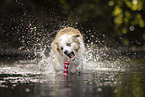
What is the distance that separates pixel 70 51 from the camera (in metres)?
9.62

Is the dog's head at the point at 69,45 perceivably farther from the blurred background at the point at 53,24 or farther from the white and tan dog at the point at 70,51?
the blurred background at the point at 53,24

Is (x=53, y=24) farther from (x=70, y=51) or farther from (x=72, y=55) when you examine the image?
(x=70, y=51)

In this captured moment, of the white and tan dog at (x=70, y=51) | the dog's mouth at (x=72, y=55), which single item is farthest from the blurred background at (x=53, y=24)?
the dog's mouth at (x=72, y=55)

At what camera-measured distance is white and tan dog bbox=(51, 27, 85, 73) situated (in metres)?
9.72

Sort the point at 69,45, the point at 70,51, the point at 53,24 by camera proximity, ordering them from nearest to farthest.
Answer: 1. the point at 70,51
2. the point at 69,45
3. the point at 53,24

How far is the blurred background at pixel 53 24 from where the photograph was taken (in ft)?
70.7

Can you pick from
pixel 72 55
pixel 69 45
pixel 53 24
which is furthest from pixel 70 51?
pixel 53 24

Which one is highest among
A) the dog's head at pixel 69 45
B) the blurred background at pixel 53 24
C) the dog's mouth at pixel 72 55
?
the blurred background at pixel 53 24

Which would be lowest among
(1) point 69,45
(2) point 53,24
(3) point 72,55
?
(3) point 72,55

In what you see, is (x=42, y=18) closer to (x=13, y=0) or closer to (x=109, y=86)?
(x=13, y=0)

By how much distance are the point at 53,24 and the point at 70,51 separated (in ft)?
44.0

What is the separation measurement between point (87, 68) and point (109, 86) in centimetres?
419

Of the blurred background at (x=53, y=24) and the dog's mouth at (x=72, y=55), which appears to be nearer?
the dog's mouth at (x=72, y=55)

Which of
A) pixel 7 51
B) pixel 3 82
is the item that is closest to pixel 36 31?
pixel 7 51
